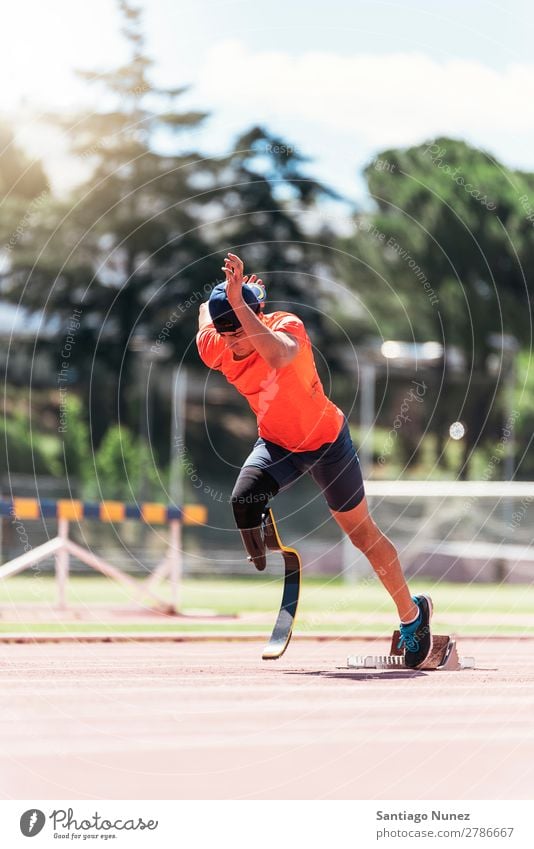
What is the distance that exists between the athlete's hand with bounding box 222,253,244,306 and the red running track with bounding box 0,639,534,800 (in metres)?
2.30

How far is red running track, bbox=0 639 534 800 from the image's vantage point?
578 centimetres

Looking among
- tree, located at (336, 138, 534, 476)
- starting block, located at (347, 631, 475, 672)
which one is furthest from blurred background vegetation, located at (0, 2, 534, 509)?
starting block, located at (347, 631, 475, 672)

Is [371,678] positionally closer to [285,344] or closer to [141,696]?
[141,696]

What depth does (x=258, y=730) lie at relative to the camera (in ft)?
22.8

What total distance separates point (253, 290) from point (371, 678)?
2.61m

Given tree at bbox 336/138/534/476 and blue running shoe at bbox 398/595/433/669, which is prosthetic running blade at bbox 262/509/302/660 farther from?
tree at bbox 336/138/534/476

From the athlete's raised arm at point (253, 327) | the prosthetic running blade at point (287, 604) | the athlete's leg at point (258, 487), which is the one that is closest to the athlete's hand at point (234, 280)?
the athlete's raised arm at point (253, 327)

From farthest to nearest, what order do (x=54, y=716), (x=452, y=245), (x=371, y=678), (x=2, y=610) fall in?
(x=452, y=245) < (x=2, y=610) < (x=371, y=678) < (x=54, y=716)

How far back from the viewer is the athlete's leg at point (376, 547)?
29.3 ft

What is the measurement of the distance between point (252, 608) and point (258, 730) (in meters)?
14.6

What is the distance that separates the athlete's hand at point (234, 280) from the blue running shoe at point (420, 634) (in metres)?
2.62

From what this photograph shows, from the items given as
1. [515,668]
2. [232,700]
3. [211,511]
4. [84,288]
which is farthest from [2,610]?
[84,288]

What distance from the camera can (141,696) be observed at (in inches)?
316

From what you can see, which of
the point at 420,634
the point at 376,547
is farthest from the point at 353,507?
the point at 420,634
